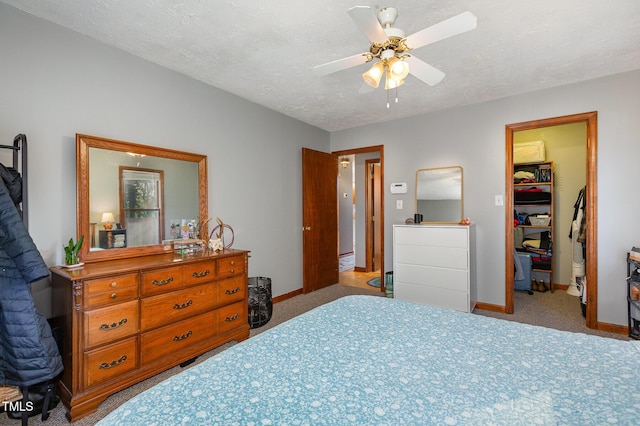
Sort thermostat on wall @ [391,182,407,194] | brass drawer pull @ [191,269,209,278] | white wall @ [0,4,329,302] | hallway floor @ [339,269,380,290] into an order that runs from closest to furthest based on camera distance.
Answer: white wall @ [0,4,329,302] < brass drawer pull @ [191,269,209,278] < thermostat on wall @ [391,182,407,194] < hallway floor @ [339,269,380,290]

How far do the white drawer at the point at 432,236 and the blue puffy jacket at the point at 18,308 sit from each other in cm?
326

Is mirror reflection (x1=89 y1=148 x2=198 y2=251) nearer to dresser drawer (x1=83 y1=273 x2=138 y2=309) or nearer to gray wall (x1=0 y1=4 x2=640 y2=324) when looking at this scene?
gray wall (x1=0 y1=4 x2=640 y2=324)

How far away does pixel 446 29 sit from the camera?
5.01ft

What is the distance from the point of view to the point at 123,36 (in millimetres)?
2271

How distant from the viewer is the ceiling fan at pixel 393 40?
1454 millimetres

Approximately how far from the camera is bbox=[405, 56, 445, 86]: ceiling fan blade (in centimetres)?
187

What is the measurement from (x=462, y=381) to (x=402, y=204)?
3.46 meters

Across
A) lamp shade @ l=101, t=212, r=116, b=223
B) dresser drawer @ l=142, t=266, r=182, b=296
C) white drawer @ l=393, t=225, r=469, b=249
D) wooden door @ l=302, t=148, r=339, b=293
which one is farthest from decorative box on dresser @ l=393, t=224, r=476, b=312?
lamp shade @ l=101, t=212, r=116, b=223

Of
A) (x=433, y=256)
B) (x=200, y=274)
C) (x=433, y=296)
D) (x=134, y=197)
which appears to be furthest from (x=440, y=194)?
(x=134, y=197)

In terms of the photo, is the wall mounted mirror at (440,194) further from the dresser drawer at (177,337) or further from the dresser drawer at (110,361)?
the dresser drawer at (110,361)

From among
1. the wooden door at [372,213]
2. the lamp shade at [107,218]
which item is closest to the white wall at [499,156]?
the wooden door at [372,213]

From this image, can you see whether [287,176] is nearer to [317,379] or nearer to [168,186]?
[168,186]

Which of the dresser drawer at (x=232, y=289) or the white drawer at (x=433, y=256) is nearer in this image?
the dresser drawer at (x=232, y=289)

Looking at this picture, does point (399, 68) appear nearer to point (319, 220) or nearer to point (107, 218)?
point (107, 218)
